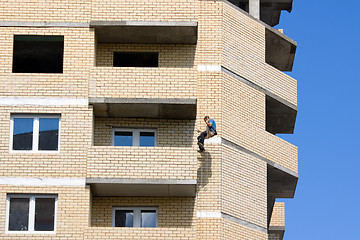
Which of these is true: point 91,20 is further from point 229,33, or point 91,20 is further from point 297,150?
point 297,150

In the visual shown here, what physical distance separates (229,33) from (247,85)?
6.86 ft

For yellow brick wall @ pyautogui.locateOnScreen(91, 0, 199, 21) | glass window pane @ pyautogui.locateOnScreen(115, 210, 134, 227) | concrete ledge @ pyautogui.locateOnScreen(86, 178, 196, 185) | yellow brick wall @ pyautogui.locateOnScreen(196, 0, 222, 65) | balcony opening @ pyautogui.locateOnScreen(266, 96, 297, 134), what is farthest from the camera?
balcony opening @ pyautogui.locateOnScreen(266, 96, 297, 134)

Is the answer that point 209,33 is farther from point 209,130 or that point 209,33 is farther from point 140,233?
point 140,233

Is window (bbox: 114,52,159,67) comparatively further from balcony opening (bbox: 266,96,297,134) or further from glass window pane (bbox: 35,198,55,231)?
glass window pane (bbox: 35,198,55,231)

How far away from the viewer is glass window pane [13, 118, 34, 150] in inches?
1571

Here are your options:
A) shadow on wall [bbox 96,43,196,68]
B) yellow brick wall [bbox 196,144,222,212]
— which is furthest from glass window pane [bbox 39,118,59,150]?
yellow brick wall [bbox 196,144,222,212]

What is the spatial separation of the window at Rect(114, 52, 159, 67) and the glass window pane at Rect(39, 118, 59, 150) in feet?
13.2

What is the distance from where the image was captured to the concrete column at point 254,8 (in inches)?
1809

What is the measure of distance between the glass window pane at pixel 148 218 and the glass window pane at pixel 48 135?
3949 millimetres

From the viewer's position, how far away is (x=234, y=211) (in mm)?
40906

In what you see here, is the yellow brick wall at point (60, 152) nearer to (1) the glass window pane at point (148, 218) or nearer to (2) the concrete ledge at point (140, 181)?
(2) the concrete ledge at point (140, 181)

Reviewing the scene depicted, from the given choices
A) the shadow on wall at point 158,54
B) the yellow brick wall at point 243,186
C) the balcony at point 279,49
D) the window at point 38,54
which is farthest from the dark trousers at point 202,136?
the balcony at point 279,49

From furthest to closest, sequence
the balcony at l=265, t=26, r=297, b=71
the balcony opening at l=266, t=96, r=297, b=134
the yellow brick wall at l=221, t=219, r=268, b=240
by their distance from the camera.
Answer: the balcony at l=265, t=26, r=297, b=71 < the balcony opening at l=266, t=96, r=297, b=134 < the yellow brick wall at l=221, t=219, r=268, b=240

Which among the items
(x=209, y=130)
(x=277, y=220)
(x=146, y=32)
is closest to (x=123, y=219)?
(x=209, y=130)
